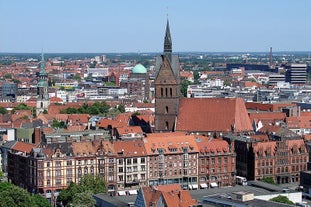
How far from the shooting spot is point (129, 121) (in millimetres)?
144750

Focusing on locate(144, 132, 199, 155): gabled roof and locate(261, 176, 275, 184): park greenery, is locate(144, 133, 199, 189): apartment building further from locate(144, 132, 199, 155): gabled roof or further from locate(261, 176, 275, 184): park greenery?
locate(261, 176, 275, 184): park greenery

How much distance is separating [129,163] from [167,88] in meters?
20.9

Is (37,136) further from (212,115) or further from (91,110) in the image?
(91,110)

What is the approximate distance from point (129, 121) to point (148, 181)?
37270mm

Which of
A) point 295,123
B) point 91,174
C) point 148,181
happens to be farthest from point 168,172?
point 295,123

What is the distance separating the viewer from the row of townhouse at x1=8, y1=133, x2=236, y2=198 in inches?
4038

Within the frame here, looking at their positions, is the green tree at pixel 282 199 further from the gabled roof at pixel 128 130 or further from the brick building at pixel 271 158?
the gabled roof at pixel 128 130

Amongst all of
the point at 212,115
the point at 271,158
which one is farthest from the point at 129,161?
the point at 271,158

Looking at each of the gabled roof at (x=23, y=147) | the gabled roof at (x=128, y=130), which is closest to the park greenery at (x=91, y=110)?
the gabled roof at (x=128, y=130)

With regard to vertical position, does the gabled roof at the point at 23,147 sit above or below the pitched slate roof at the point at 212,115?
below

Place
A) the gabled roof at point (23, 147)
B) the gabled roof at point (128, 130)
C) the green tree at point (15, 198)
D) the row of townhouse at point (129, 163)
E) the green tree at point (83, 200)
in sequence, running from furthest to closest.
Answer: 1. the gabled roof at point (128, 130)
2. the gabled roof at point (23, 147)
3. the row of townhouse at point (129, 163)
4. the green tree at point (15, 198)
5. the green tree at point (83, 200)

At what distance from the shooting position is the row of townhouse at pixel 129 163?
103 m

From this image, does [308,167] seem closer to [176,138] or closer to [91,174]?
[176,138]

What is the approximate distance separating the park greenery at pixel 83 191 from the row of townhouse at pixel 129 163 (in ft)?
15.0
